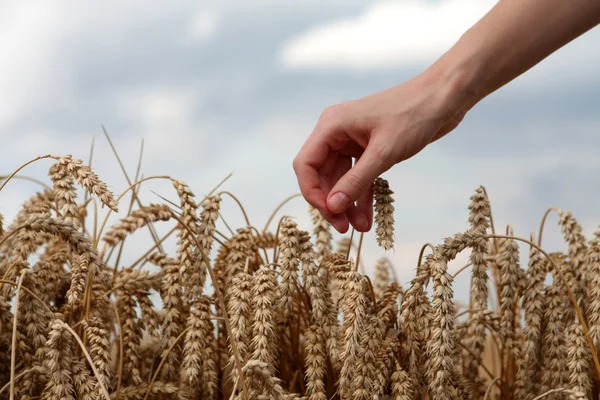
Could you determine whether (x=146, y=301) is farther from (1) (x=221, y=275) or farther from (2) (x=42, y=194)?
(2) (x=42, y=194)

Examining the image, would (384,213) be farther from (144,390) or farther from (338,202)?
(144,390)

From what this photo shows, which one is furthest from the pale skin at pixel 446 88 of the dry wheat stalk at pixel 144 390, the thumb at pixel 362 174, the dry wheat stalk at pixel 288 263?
the dry wheat stalk at pixel 144 390

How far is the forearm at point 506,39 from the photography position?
2.00 meters

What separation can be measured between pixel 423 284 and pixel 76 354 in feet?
3.70

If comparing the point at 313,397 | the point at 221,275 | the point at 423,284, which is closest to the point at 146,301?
the point at 221,275

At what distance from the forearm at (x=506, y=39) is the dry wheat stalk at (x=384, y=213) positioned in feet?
1.00

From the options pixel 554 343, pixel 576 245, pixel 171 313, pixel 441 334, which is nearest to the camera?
pixel 441 334

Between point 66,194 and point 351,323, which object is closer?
point 351,323

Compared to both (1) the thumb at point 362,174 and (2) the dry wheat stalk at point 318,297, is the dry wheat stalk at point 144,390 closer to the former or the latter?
(2) the dry wheat stalk at point 318,297

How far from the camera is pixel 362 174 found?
1.96 m

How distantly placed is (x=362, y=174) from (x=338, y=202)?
110 mm

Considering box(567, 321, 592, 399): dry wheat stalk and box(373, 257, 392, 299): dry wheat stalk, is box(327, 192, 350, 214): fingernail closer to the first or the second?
box(567, 321, 592, 399): dry wheat stalk

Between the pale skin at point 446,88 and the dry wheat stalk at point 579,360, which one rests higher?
the pale skin at point 446,88

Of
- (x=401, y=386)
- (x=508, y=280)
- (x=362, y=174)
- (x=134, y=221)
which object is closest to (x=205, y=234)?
(x=134, y=221)
